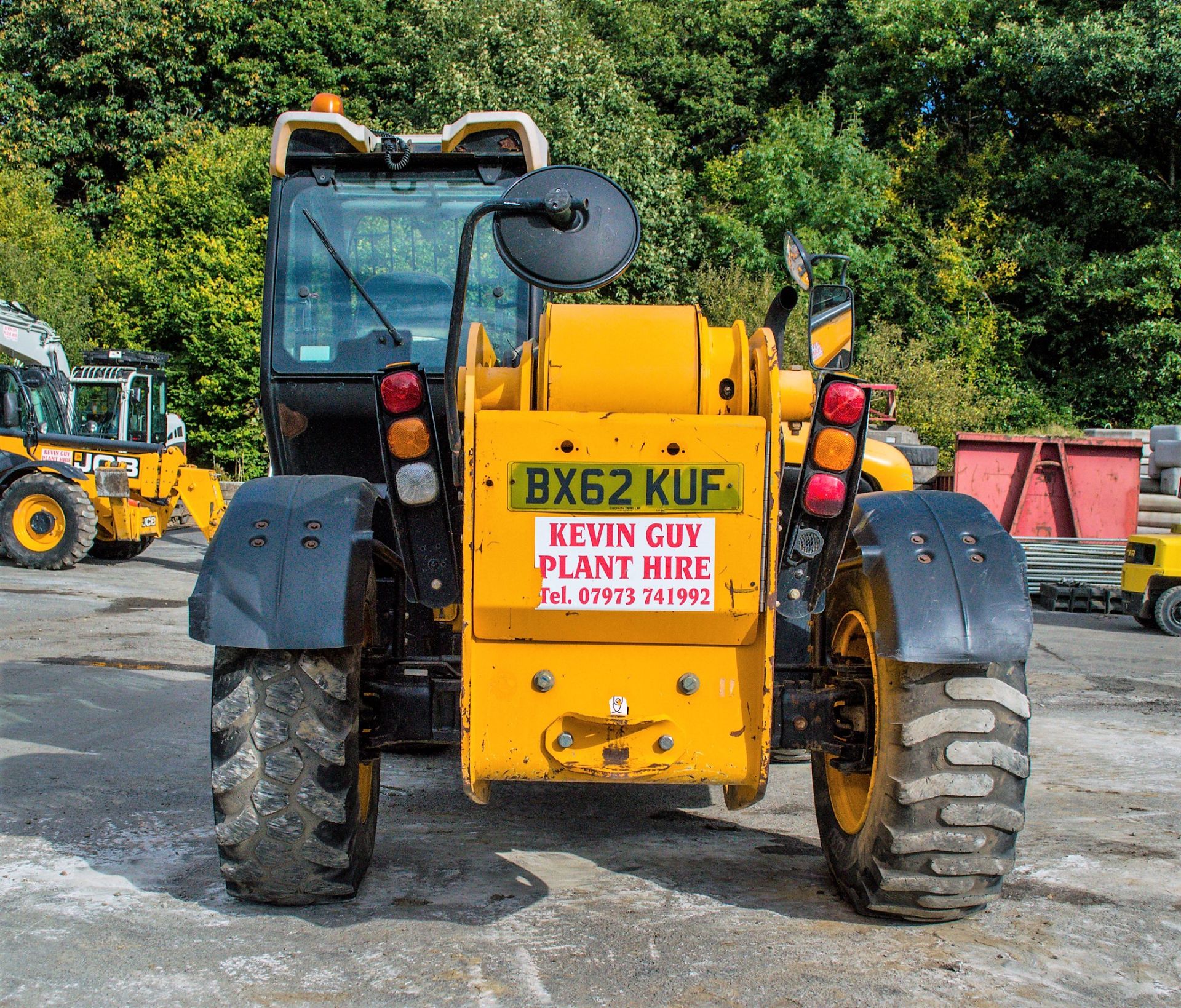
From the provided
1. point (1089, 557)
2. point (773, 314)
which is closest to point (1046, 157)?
point (1089, 557)

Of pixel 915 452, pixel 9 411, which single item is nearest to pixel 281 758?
pixel 9 411

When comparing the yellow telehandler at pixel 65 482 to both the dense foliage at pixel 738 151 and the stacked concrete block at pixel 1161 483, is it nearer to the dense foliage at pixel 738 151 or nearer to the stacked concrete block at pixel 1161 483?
the dense foliage at pixel 738 151

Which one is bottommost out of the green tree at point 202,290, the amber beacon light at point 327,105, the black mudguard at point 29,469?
the black mudguard at point 29,469

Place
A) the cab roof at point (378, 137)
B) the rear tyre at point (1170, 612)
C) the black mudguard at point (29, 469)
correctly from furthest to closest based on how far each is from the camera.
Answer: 1. the black mudguard at point (29, 469)
2. the rear tyre at point (1170, 612)
3. the cab roof at point (378, 137)

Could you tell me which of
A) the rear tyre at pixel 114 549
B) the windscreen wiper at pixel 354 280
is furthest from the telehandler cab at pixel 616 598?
the rear tyre at pixel 114 549

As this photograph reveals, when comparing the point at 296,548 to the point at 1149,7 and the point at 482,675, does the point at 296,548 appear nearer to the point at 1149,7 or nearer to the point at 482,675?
the point at 482,675

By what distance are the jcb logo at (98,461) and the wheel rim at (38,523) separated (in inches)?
29.2

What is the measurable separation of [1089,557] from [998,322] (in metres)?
14.2

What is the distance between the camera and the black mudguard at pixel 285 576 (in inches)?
135

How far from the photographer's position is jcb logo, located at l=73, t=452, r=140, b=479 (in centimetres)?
1555

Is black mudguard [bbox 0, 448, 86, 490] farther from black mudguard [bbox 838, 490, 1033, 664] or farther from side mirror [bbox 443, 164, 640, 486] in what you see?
black mudguard [bbox 838, 490, 1033, 664]

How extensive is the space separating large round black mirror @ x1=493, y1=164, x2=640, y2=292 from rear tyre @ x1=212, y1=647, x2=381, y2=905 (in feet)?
4.14

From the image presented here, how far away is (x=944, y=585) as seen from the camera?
349 centimetres

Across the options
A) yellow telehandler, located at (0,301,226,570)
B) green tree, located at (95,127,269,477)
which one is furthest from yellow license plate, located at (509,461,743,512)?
green tree, located at (95,127,269,477)
